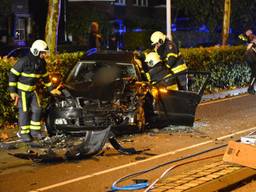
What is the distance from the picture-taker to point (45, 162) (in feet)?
28.5

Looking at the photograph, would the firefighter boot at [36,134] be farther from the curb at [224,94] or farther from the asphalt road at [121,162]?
the curb at [224,94]

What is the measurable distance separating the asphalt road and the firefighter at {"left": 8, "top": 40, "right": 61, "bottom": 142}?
0.79 metres

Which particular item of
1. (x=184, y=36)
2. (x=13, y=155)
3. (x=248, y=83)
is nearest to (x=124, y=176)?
(x=13, y=155)

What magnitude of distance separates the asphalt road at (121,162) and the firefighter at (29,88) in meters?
0.79

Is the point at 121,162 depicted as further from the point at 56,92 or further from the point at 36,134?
Answer: the point at 36,134

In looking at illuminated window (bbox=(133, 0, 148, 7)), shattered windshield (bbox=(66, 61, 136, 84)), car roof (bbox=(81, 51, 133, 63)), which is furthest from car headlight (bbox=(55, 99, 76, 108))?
illuminated window (bbox=(133, 0, 148, 7))

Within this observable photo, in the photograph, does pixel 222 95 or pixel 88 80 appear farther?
pixel 222 95

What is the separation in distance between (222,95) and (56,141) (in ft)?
26.3

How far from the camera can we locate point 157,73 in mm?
10906

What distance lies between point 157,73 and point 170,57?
830 mm

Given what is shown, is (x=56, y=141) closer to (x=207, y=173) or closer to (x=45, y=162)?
(x=45, y=162)

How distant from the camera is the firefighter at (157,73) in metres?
10.9

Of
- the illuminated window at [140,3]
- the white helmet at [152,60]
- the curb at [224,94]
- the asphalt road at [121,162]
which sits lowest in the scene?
the asphalt road at [121,162]

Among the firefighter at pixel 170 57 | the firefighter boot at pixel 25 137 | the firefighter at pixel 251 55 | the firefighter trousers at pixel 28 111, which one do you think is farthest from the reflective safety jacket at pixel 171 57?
the firefighter at pixel 251 55
